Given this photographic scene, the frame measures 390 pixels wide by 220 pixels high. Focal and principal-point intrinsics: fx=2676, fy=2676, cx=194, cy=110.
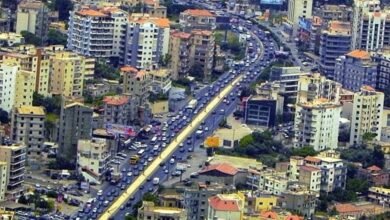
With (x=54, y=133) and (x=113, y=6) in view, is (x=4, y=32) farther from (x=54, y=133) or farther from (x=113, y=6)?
(x=54, y=133)

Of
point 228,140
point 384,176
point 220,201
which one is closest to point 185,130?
point 228,140

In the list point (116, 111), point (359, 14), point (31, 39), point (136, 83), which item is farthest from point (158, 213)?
point (359, 14)

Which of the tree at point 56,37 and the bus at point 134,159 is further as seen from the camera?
the tree at point 56,37

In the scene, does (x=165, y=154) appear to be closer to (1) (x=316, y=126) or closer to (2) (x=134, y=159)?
(2) (x=134, y=159)

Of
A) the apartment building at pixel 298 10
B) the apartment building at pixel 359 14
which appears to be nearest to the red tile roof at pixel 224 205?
the apartment building at pixel 359 14

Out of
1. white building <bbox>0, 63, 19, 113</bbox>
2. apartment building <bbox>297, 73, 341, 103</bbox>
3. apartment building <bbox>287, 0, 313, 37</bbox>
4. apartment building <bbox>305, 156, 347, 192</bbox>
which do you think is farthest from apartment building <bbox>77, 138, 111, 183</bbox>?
apartment building <bbox>287, 0, 313, 37</bbox>

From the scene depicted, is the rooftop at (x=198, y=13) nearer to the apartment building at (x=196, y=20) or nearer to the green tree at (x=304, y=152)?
the apartment building at (x=196, y=20)
